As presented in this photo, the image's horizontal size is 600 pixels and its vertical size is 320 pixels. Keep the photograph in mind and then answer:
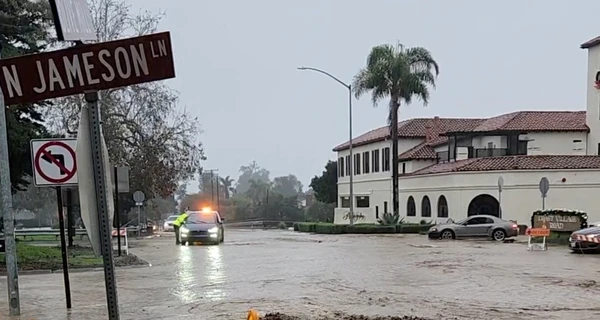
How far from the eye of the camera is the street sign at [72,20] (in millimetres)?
3717

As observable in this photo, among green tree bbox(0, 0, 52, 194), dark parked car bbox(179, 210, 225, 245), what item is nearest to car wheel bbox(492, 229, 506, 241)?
dark parked car bbox(179, 210, 225, 245)

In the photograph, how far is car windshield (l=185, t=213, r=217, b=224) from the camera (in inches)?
1270

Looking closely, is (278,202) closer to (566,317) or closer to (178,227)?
(178,227)

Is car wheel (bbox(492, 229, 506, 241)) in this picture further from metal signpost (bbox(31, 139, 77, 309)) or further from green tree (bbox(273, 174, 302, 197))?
green tree (bbox(273, 174, 302, 197))

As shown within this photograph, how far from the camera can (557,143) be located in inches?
2004

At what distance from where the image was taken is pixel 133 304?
478 inches

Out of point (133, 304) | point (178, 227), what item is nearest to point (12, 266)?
point (133, 304)

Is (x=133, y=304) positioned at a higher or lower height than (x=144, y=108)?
lower

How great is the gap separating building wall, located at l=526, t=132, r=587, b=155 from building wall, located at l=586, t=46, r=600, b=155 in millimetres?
615

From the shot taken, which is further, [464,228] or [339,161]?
[339,161]

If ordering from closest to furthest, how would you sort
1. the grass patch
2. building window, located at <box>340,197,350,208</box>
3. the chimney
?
1. the grass patch
2. the chimney
3. building window, located at <box>340,197,350,208</box>

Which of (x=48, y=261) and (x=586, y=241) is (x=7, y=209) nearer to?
(x=48, y=261)

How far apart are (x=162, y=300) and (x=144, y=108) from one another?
32248mm

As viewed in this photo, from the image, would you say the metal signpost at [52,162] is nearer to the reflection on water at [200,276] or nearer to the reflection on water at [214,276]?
the reflection on water at [200,276]
